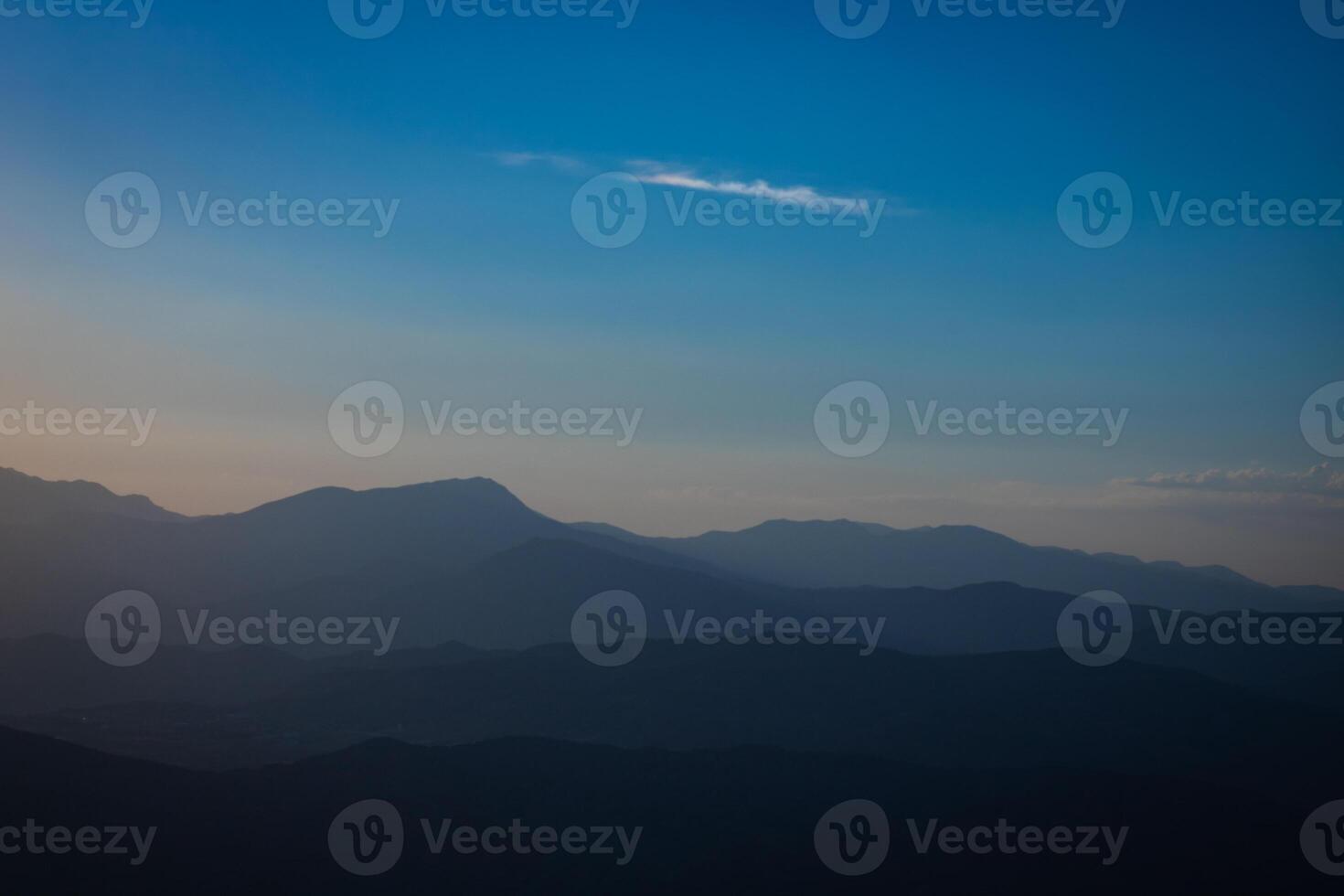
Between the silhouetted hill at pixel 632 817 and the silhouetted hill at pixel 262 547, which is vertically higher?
the silhouetted hill at pixel 262 547

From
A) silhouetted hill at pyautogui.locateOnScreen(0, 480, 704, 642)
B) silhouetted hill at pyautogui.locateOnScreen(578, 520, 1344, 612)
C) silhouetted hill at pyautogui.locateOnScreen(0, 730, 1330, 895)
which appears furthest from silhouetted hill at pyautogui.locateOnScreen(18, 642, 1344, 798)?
silhouetted hill at pyautogui.locateOnScreen(578, 520, 1344, 612)

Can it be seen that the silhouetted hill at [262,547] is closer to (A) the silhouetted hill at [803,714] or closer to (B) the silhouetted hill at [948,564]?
(B) the silhouetted hill at [948,564]

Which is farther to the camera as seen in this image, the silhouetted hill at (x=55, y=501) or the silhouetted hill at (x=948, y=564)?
the silhouetted hill at (x=948, y=564)

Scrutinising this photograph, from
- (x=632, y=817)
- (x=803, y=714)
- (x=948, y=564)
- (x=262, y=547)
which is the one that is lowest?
(x=632, y=817)

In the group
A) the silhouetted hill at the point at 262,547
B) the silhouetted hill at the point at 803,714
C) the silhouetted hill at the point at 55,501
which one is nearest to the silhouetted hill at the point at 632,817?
the silhouetted hill at the point at 803,714

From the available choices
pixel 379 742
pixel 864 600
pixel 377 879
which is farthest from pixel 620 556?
pixel 377 879

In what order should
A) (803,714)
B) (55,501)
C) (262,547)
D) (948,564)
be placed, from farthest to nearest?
1. (948,564)
2. (262,547)
3. (55,501)
4. (803,714)

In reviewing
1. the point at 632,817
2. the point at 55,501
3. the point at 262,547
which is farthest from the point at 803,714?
the point at 55,501

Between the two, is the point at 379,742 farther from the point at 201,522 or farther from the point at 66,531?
the point at 201,522

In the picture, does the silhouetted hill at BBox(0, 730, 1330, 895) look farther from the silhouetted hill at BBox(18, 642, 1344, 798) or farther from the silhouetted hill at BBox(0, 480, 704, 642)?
the silhouetted hill at BBox(0, 480, 704, 642)

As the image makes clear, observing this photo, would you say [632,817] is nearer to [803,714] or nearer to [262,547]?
[803,714]

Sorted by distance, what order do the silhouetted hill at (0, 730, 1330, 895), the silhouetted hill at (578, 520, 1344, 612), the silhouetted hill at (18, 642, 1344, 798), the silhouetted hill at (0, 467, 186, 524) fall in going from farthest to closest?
the silhouetted hill at (578, 520, 1344, 612) → the silhouetted hill at (0, 467, 186, 524) → the silhouetted hill at (18, 642, 1344, 798) → the silhouetted hill at (0, 730, 1330, 895)
